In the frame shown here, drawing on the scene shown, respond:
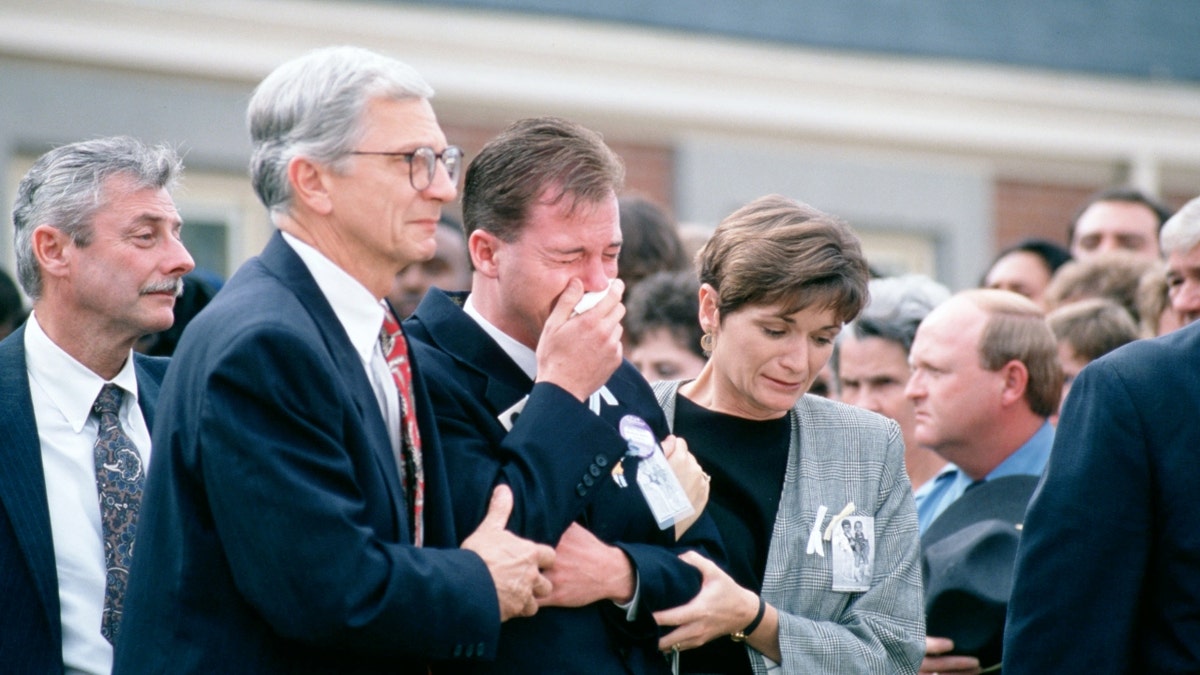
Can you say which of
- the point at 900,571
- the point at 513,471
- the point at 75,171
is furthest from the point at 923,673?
the point at 75,171

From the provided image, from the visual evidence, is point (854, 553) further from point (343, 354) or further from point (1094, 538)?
point (343, 354)

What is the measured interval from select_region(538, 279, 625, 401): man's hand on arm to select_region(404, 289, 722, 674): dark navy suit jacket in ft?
0.13

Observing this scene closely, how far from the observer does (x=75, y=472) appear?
10.6 feet

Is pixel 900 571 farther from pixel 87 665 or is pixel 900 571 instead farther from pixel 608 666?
pixel 87 665

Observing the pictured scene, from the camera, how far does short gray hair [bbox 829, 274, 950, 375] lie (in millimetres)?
4910

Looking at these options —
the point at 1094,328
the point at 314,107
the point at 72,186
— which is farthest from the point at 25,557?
the point at 1094,328

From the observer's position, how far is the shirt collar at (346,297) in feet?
8.60

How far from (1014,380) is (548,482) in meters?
2.24

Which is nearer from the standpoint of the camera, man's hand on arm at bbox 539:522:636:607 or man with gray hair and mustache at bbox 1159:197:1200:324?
man's hand on arm at bbox 539:522:636:607

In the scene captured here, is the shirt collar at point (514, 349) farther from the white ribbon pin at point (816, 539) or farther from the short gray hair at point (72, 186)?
the short gray hair at point (72, 186)

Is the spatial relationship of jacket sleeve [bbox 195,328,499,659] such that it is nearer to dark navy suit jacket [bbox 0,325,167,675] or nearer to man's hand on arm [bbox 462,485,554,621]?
man's hand on arm [bbox 462,485,554,621]

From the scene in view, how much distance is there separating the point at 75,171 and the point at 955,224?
7835mm

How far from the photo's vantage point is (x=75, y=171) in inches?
134

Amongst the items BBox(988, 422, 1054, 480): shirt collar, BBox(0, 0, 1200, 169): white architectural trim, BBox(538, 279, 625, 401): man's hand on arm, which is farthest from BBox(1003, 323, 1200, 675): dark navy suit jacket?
Answer: BBox(0, 0, 1200, 169): white architectural trim
